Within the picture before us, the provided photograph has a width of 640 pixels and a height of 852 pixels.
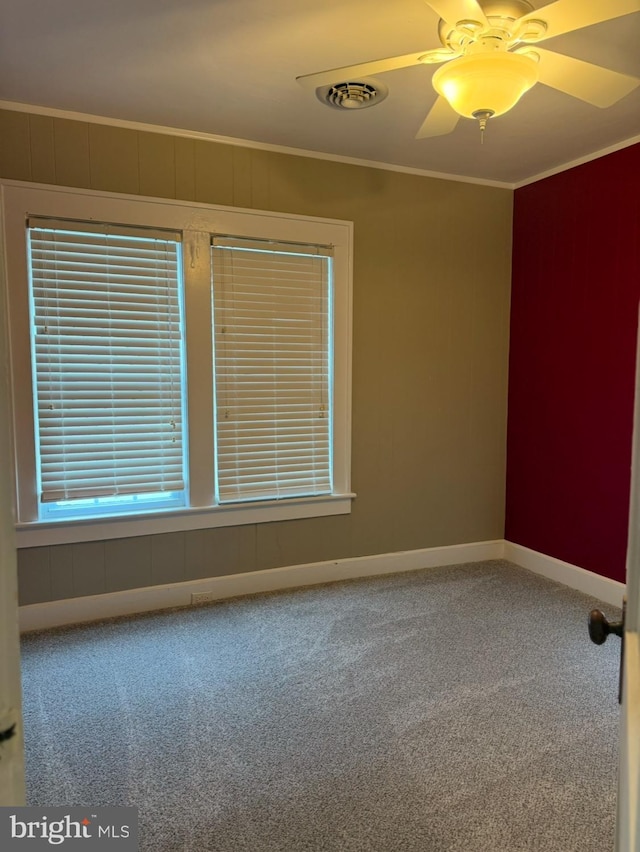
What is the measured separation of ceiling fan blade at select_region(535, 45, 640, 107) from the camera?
1.80 meters

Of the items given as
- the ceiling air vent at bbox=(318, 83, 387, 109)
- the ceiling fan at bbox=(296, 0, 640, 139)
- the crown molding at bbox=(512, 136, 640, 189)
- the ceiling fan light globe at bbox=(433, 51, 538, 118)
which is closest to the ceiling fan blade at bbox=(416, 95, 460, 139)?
the ceiling fan at bbox=(296, 0, 640, 139)

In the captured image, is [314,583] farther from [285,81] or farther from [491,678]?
[285,81]

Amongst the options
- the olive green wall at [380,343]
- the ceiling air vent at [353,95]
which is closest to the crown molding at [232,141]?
the olive green wall at [380,343]

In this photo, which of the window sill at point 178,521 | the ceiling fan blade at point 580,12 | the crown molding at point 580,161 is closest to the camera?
the ceiling fan blade at point 580,12

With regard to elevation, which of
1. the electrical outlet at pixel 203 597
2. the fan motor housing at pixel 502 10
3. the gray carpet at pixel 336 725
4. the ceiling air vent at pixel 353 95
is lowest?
the gray carpet at pixel 336 725

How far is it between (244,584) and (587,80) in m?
2.83

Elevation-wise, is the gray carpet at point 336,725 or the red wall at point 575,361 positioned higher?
the red wall at point 575,361

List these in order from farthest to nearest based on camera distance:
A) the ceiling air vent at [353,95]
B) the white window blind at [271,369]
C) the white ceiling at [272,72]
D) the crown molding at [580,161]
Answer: the white window blind at [271,369] < the crown molding at [580,161] < the ceiling air vent at [353,95] < the white ceiling at [272,72]

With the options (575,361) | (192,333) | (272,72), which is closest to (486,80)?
(272,72)

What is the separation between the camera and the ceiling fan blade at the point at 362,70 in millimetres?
1766

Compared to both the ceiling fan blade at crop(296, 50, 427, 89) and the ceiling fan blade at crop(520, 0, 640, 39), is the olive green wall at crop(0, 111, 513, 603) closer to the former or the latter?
the ceiling fan blade at crop(296, 50, 427, 89)

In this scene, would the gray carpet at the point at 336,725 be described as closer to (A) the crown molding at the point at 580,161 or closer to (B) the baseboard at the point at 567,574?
(B) the baseboard at the point at 567,574

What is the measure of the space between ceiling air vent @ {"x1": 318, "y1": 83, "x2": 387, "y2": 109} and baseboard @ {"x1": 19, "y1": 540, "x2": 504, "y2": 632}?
246cm

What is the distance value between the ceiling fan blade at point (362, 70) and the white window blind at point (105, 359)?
1363 millimetres
